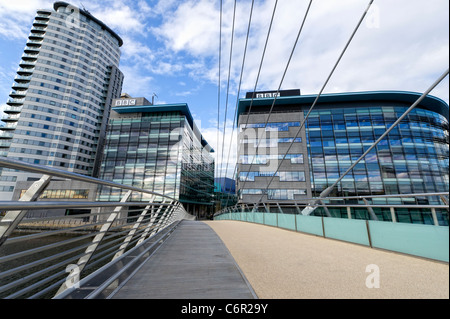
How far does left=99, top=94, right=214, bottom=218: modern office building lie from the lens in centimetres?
3784

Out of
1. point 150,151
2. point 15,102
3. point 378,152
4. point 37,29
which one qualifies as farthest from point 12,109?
point 378,152

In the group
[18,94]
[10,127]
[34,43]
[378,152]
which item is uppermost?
[34,43]

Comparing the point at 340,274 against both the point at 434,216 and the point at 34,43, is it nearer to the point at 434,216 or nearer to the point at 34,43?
the point at 434,216

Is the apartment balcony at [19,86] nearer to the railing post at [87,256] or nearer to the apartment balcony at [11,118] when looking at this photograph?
the apartment balcony at [11,118]

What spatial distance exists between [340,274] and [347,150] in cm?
3958

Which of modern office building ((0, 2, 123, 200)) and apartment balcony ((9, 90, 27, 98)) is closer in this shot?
modern office building ((0, 2, 123, 200))

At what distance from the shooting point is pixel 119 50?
77.6 metres

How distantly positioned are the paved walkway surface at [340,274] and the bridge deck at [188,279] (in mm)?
220

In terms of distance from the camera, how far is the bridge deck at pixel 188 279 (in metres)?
2.29

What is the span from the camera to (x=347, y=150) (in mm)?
36094

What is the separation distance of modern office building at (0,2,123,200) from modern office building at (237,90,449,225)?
49101 millimetres

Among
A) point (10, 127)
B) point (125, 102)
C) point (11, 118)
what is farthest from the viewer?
point (11, 118)

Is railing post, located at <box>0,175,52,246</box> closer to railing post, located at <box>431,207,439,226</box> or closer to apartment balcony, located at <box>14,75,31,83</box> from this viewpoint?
railing post, located at <box>431,207,439,226</box>

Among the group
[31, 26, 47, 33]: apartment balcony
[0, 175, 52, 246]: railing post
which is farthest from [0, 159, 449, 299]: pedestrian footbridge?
[31, 26, 47, 33]: apartment balcony
